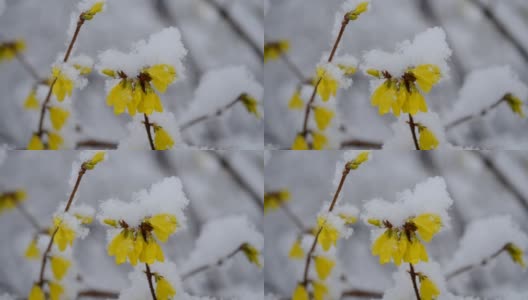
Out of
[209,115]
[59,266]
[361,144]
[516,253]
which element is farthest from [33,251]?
[516,253]

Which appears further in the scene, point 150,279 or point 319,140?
point 319,140

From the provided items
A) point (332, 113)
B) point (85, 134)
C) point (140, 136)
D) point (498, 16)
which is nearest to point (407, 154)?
point (332, 113)

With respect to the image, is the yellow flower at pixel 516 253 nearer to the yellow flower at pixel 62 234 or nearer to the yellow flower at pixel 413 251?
the yellow flower at pixel 413 251

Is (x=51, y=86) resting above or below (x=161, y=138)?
above

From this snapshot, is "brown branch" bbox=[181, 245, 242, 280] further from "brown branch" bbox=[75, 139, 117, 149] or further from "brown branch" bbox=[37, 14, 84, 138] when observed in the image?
"brown branch" bbox=[37, 14, 84, 138]

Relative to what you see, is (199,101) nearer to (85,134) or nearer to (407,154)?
(85,134)

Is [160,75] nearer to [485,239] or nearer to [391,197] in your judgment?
[391,197]

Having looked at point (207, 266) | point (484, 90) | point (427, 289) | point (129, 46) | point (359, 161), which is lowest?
point (427, 289)
